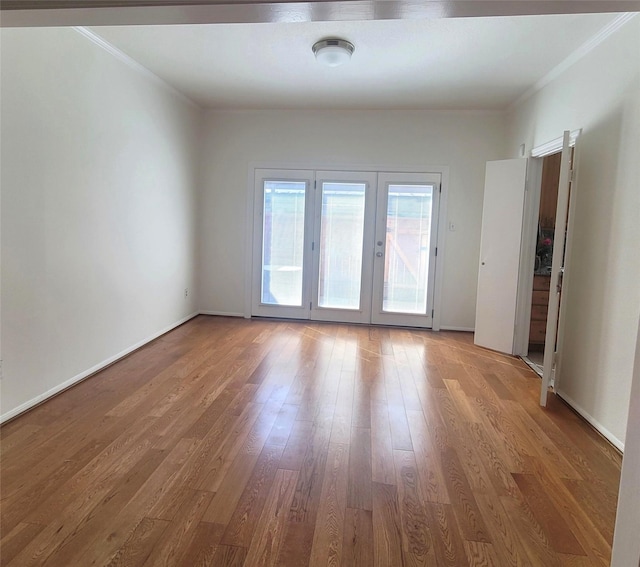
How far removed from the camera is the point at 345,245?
5.58 metres

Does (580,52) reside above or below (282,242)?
above

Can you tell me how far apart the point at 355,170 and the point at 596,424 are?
374cm

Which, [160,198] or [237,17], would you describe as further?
[160,198]

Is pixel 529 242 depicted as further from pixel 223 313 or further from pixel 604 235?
pixel 223 313

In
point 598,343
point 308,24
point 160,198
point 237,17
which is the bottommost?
point 598,343

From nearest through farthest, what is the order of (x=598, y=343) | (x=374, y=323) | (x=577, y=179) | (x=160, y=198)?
(x=598, y=343)
(x=577, y=179)
(x=160, y=198)
(x=374, y=323)

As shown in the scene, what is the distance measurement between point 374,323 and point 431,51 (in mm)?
3221

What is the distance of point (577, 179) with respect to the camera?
3.32 metres

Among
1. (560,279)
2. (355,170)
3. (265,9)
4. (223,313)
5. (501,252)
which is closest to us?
(265,9)

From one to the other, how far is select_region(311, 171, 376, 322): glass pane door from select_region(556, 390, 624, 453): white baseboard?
2.71 meters

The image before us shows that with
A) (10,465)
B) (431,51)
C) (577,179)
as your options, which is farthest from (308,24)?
(10,465)

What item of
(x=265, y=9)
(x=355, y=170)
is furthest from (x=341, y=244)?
(x=265, y=9)

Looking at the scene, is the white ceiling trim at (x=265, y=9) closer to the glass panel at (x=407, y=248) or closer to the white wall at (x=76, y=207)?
the white wall at (x=76, y=207)

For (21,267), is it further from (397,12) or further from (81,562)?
(397,12)
